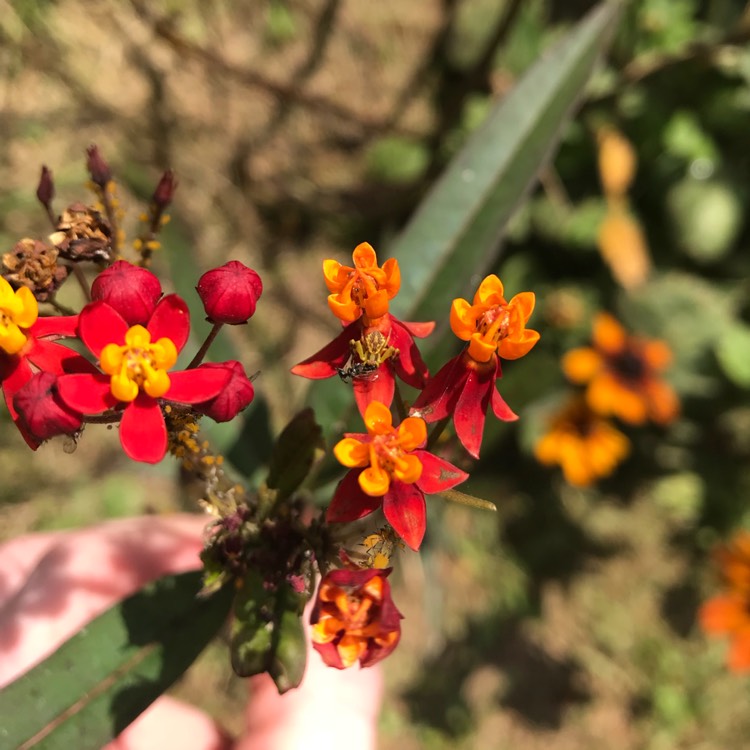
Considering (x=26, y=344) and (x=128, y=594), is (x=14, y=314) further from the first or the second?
(x=128, y=594)

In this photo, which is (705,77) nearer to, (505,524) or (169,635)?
(505,524)

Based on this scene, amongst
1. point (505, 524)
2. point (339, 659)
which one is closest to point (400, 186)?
point (505, 524)

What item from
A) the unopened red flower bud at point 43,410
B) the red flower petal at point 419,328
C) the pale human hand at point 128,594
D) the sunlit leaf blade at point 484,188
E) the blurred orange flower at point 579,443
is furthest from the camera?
the blurred orange flower at point 579,443

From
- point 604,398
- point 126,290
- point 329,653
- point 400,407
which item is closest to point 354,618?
point 329,653

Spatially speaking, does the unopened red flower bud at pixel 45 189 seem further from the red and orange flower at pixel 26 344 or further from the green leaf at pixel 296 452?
the green leaf at pixel 296 452

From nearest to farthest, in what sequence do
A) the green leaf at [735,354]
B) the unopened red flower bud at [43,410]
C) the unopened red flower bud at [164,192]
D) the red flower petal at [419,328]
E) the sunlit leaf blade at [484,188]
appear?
the unopened red flower bud at [43,410]
the red flower petal at [419,328]
the unopened red flower bud at [164,192]
the sunlit leaf blade at [484,188]
the green leaf at [735,354]

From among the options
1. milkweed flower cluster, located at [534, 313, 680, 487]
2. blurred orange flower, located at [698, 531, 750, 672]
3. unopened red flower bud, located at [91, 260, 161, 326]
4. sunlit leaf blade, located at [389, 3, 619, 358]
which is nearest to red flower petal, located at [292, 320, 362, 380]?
unopened red flower bud, located at [91, 260, 161, 326]

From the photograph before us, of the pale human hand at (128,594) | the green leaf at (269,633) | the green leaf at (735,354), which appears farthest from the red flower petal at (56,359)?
the green leaf at (735,354)
